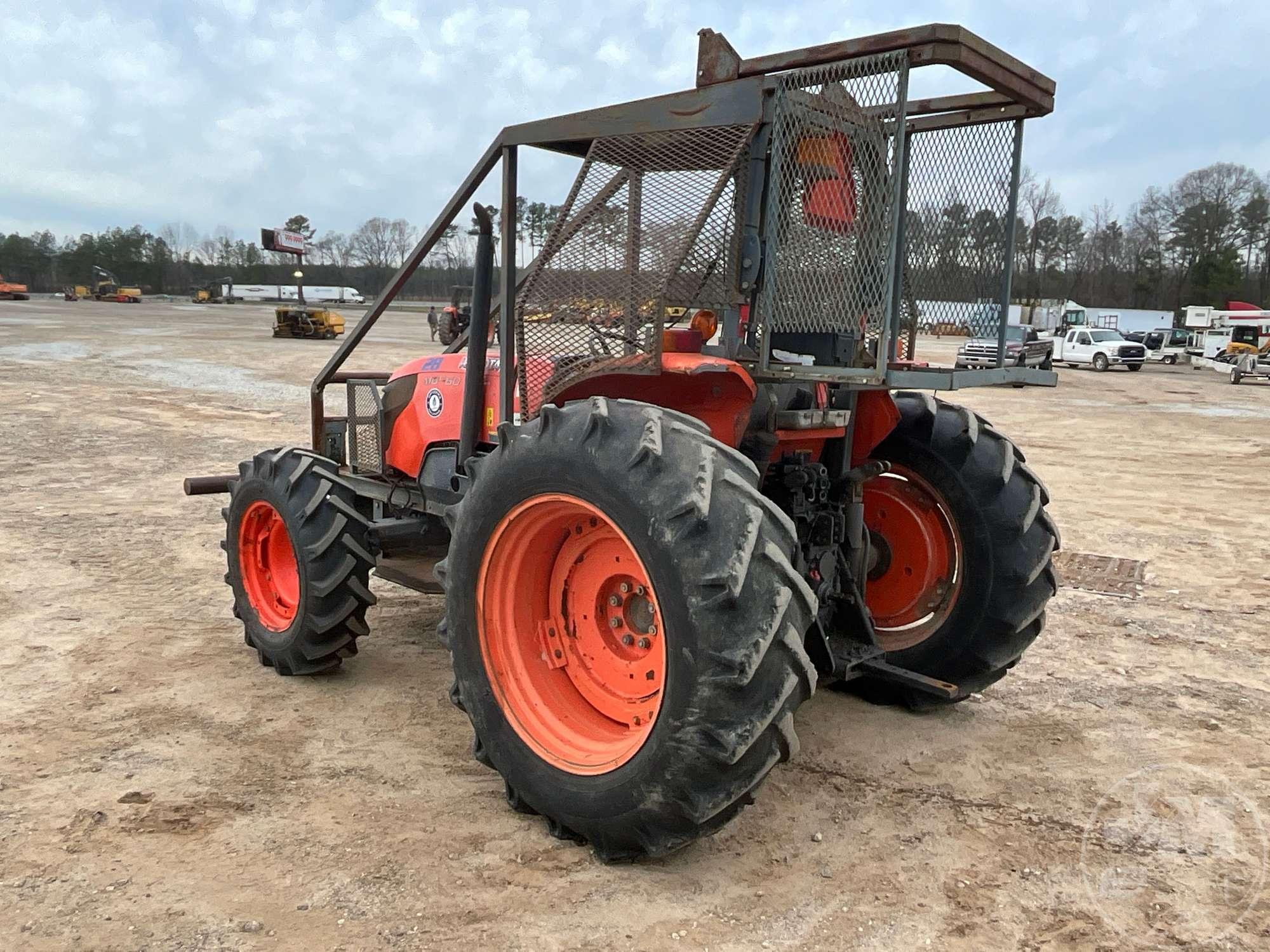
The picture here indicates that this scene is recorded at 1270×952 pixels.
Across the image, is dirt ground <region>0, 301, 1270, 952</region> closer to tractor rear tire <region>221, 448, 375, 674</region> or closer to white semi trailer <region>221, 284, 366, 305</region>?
tractor rear tire <region>221, 448, 375, 674</region>

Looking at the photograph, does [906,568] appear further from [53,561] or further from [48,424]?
[48,424]

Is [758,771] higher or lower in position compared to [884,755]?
higher

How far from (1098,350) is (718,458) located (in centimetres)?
3709

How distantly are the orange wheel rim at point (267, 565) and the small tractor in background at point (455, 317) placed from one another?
1254 mm

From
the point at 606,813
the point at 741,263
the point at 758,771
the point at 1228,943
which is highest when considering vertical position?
the point at 741,263

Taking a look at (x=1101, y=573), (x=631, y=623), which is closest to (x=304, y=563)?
(x=631, y=623)

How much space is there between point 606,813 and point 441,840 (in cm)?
64

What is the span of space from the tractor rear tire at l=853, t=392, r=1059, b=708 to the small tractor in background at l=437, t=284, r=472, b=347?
2.15 metres

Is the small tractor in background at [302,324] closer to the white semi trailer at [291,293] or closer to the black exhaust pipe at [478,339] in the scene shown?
the black exhaust pipe at [478,339]

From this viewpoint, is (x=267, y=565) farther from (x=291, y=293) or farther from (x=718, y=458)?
(x=291, y=293)

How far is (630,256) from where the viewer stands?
348 centimetres

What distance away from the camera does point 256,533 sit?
508 cm

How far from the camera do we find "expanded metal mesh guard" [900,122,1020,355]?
3.58 metres

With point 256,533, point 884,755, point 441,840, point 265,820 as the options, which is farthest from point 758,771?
point 256,533
